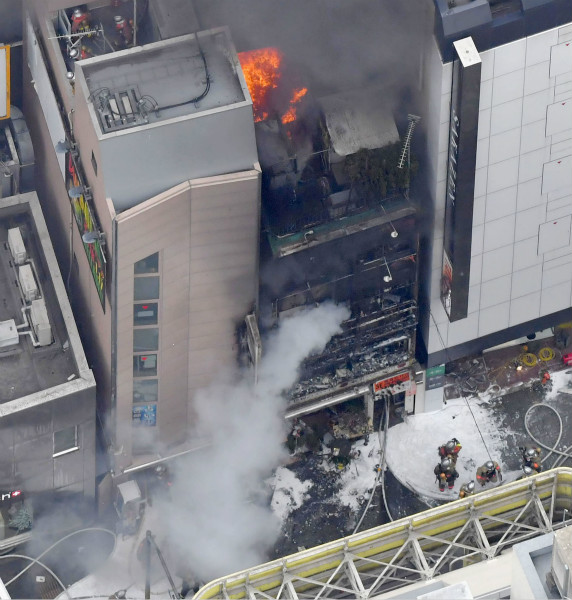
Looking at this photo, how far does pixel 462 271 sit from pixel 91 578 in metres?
17.8

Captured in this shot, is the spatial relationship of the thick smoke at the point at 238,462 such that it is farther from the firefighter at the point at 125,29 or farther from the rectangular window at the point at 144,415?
the firefighter at the point at 125,29

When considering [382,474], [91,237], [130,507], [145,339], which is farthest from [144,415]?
[382,474]

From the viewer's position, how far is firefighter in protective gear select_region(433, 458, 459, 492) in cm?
6925

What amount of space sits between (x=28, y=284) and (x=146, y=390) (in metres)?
5.65

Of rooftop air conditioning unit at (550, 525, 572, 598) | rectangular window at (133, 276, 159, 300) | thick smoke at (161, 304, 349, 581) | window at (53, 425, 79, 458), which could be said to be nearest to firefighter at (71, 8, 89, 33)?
rectangular window at (133, 276, 159, 300)

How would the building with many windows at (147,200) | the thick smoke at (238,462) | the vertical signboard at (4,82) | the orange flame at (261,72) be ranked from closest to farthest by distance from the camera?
the building with many windows at (147,200) → the orange flame at (261,72) → the thick smoke at (238,462) → the vertical signboard at (4,82)

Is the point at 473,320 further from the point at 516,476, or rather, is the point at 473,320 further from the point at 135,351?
the point at 135,351

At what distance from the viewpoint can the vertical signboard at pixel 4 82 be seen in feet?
222

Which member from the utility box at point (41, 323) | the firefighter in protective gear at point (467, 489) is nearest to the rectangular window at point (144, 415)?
the utility box at point (41, 323)

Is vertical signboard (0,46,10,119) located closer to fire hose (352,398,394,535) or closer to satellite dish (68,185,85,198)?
satellite dish (68,185,85,198)

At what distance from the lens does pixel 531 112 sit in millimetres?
61906

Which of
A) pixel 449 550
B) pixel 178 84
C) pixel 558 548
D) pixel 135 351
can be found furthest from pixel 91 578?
pixel 558 548

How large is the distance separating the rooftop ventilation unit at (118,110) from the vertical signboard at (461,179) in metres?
10.1

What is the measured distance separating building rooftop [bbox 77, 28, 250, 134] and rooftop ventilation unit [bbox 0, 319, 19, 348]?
10.5 metres
